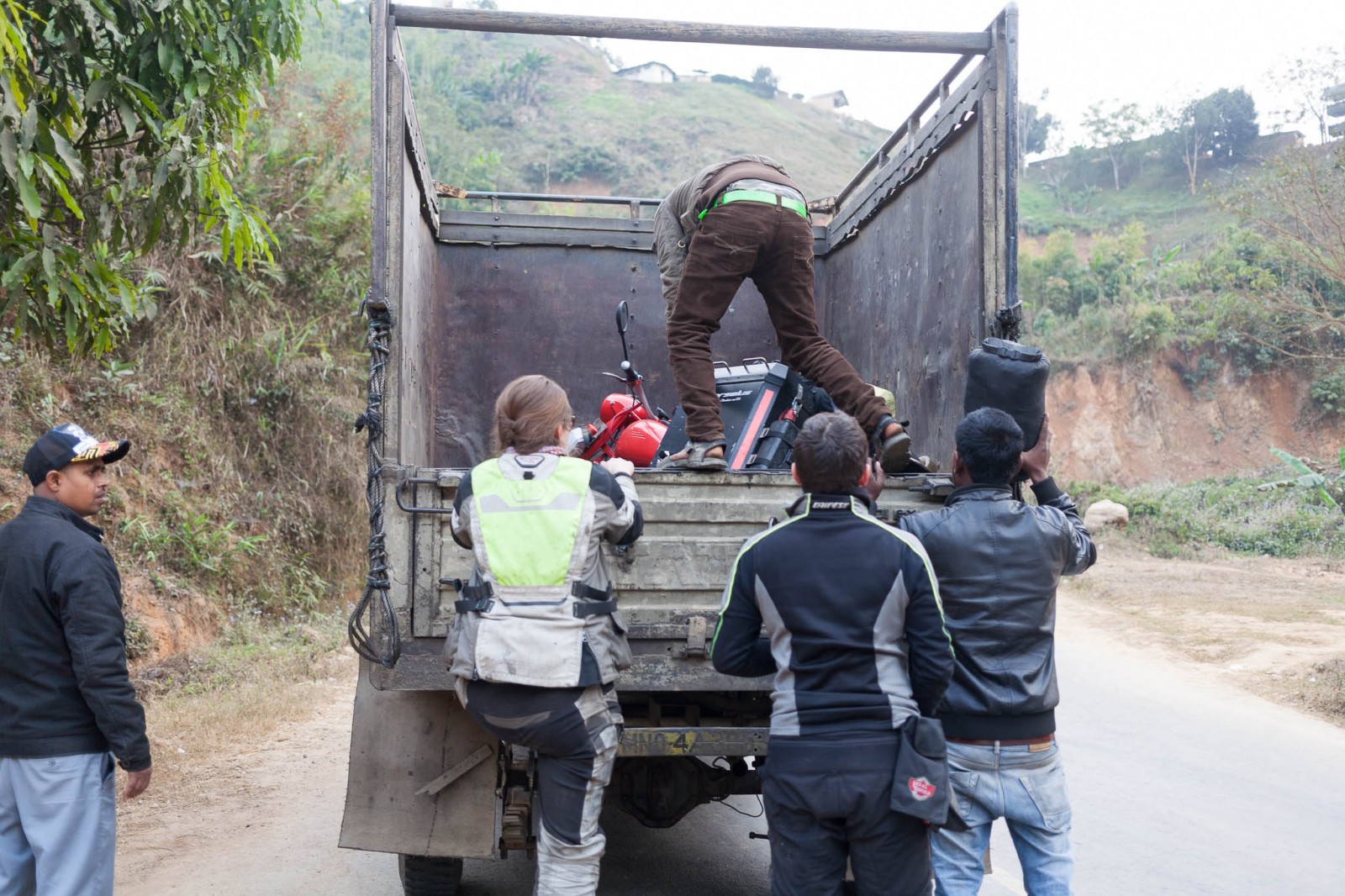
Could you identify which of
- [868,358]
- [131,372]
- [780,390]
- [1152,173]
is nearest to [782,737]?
[780,390]

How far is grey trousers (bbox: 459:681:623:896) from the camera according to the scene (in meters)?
2.67

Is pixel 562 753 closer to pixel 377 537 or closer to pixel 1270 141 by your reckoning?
pixel 377 537

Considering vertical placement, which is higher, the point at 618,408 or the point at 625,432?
the point at 618,408

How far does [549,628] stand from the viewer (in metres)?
2.65

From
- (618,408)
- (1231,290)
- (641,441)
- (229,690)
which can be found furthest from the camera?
(1231,290)

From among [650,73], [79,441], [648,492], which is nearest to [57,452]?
[79,441]

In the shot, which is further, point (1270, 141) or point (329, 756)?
point (1270, 141)

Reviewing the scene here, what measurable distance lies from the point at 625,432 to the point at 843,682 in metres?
2.46

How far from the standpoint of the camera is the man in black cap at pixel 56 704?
2748 millimetres

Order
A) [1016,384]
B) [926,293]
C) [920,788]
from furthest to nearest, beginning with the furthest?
1. [926,293]
2. [1016,384]
3. [920,788]

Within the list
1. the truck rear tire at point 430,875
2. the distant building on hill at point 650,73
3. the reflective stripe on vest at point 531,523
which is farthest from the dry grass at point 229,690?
the distant building on hill at point 650,73

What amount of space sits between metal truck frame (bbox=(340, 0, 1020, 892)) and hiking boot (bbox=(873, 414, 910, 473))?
12cm

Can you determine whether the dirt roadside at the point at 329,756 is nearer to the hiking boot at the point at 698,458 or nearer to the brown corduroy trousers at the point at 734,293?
the hiking boot at the point at 698,458

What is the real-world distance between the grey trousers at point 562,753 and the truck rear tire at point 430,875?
1.15m
